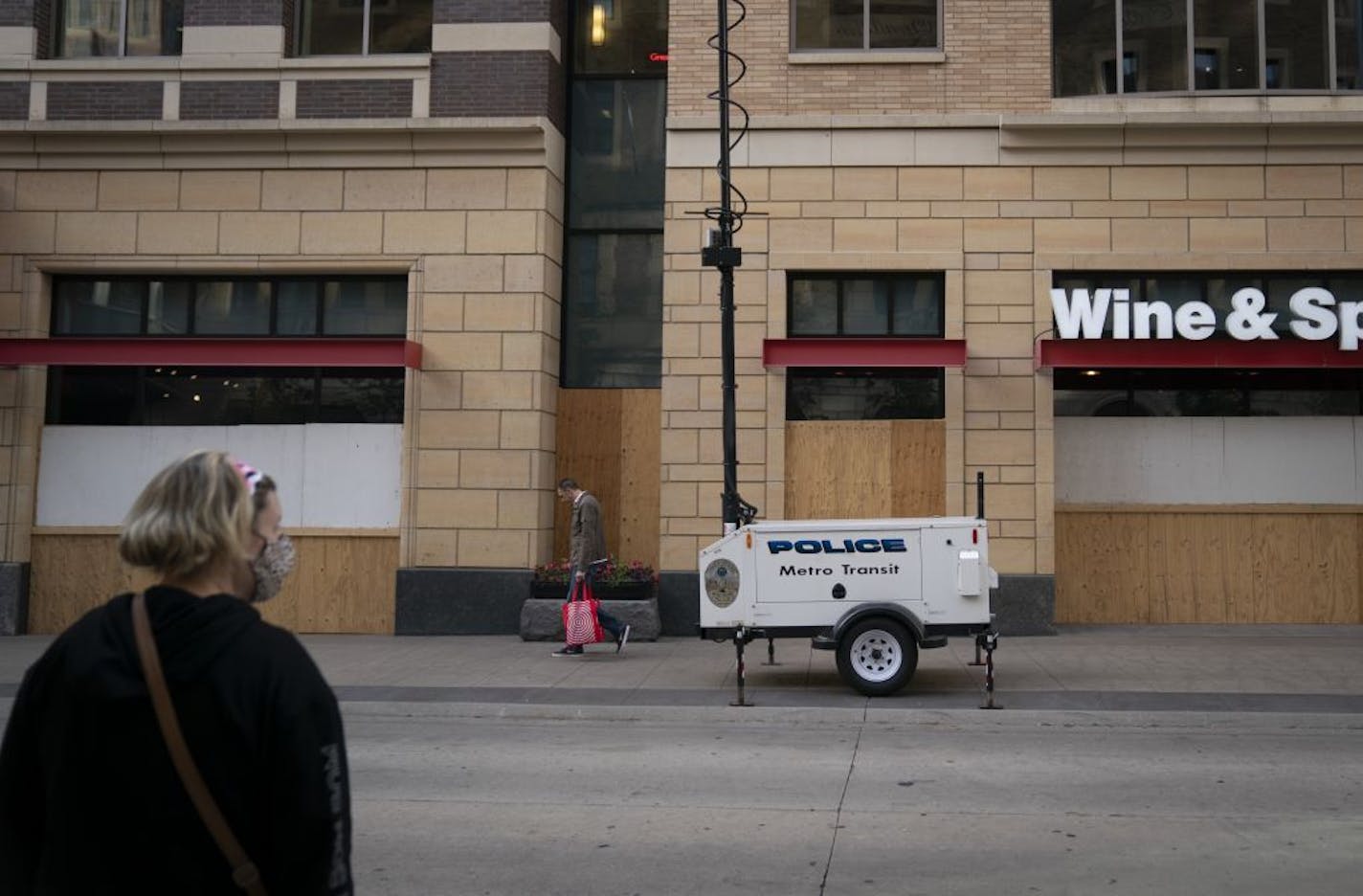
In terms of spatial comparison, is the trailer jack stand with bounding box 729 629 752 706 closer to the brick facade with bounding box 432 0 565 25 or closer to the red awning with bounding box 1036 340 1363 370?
the red awning with bounding box 1036 340 1363 370

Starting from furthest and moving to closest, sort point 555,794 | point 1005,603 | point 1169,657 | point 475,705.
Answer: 1. point 1005,603
2. point 1169,657
3. point 475,705
4. point 555,794

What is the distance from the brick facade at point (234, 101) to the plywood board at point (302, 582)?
571cm

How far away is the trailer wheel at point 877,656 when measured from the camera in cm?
1102

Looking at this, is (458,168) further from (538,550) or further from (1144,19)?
(1144,19)

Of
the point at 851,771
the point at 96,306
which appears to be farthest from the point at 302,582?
the point at 851,771

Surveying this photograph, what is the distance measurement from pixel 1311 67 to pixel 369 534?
547 inches

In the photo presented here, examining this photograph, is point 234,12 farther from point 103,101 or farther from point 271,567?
point 271,567

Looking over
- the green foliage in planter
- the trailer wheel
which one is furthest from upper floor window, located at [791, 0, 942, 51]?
the trailer wheel

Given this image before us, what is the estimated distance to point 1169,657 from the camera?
1303 centimetres

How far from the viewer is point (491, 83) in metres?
15.9

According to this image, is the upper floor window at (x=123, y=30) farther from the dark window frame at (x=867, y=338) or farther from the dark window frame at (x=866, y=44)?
the dark window frame at (x=867, y=338)

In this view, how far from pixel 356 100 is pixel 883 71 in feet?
23.1

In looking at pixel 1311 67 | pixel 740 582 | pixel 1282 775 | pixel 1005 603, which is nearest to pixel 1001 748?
pixel 1282 775

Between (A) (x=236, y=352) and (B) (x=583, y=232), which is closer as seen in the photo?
(A) (x=236, y=352)
